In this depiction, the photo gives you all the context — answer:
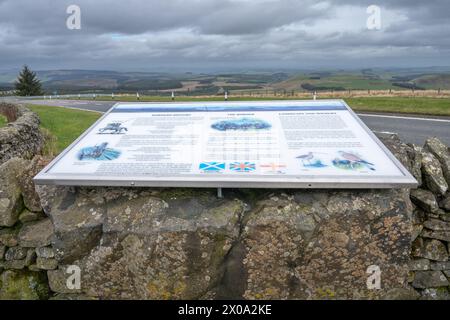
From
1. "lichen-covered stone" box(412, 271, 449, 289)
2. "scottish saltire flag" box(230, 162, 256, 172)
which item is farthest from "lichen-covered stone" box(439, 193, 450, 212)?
"scottish saltire flag" box(230, 162, 256, 172)

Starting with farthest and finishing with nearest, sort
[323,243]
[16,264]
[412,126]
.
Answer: [412,126]
[16,264]
[323,243]

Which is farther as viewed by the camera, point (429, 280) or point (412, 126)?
point (412, 126)

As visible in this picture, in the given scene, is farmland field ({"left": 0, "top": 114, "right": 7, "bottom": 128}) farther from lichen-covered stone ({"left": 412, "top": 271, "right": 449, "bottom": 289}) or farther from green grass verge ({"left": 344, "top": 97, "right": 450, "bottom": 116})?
green grass verge ({"left": 344, "top": 97, "right": 450, "bottom": 116})

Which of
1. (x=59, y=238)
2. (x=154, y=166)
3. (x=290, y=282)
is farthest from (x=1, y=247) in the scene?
(x=290, y=282)

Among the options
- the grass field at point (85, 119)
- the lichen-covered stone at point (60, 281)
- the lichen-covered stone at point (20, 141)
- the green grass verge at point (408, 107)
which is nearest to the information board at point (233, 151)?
the lichen-covered stone at point (60, 281)

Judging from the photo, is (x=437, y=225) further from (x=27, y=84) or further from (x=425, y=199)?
(x=27, y=84)

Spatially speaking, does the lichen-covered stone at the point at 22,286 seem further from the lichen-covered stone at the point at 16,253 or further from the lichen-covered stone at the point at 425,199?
the lichen-covered stone at the point at 425,199

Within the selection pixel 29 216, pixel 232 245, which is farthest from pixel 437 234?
pixel 29 216
